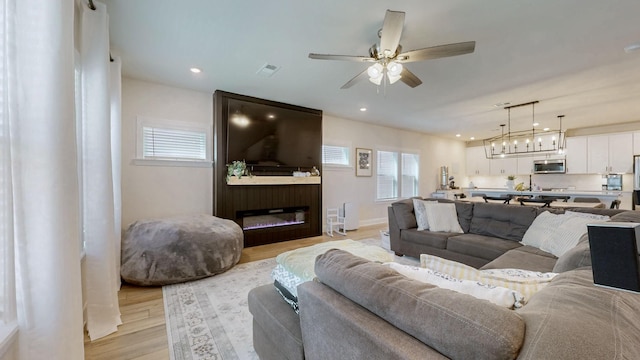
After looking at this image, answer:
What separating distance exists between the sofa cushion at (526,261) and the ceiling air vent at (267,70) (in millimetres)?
3174

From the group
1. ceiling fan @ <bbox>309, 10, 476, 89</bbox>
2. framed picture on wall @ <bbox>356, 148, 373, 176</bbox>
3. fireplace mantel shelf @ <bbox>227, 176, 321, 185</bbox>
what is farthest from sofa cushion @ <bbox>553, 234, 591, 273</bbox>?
framed picture on wall @ <bbox>356, 148, 373, 176</bbox>

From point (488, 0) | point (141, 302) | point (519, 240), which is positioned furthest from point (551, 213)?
point (141, 302)

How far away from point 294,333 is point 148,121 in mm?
3904

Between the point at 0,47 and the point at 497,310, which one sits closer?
the point at 497,310

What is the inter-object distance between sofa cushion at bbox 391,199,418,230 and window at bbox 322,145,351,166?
2.23 m

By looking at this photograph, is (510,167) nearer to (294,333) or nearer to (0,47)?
(294,333)

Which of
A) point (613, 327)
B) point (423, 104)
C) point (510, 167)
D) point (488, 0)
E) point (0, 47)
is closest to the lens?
point (613, 327)

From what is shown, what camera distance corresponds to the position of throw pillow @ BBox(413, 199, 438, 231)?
11.8 ft

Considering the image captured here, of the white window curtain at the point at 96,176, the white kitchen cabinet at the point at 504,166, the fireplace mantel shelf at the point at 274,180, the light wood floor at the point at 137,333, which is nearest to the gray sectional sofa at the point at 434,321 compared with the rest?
the light wood floor at the point at 137,333

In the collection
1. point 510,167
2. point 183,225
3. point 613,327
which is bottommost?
point 183,225

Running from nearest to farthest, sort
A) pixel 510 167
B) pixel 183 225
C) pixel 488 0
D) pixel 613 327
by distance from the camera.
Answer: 1. pixel 613 327
2. pixel 488 0
3. pixel 183 225
4. pixel 510 167

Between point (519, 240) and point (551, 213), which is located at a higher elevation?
point (551, 213)

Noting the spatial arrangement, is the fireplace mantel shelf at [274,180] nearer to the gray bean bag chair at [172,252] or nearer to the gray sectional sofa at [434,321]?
the gray bean bag chair at [172,252]

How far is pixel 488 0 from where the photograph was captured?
1.98 metres
